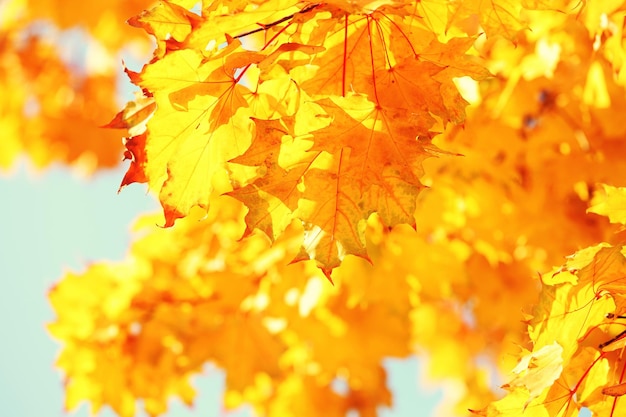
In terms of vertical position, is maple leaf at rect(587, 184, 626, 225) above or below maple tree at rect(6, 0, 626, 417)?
below

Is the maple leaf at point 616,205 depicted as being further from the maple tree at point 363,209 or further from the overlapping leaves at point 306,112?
the overlapping leaves at point 306,112

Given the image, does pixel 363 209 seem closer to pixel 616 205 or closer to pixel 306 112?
pixel 306 112

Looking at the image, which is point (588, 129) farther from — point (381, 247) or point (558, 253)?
point (381, 247)

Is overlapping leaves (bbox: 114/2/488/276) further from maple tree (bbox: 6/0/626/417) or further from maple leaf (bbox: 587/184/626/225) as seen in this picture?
maple leaf (bbox: 587/184/626/225)

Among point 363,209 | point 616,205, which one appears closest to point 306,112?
point 363,209

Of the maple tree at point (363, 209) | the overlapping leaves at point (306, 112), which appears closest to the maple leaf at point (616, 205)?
the maple tree at point (363, 209)

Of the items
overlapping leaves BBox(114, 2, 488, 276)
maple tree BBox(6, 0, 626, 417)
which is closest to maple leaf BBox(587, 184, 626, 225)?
maple tree BBox(6, 0, 626, 417)

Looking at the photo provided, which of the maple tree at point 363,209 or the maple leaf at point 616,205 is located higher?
the maple tree at point 363,209

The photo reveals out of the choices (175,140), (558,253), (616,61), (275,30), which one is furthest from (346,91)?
(558,253)
